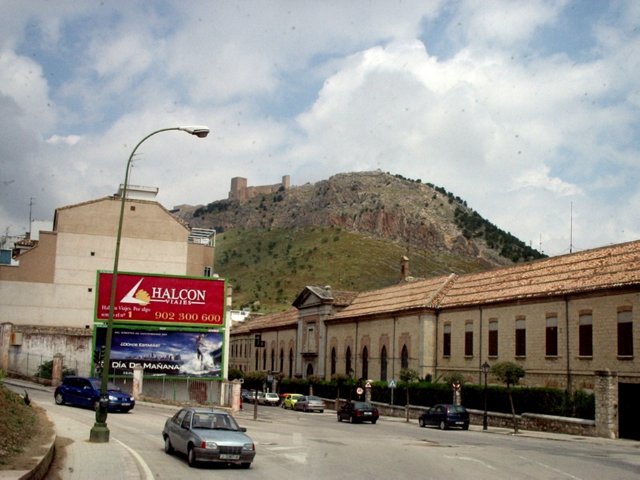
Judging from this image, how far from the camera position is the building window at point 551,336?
4859 centimetres

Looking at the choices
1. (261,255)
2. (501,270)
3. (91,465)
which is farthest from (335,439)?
(261,255)

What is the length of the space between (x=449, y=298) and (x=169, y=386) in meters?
23.8

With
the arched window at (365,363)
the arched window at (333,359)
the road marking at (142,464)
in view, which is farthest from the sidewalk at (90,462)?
the arched window at (333,359)

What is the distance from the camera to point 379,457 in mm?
23016

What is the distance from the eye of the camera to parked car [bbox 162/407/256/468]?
18422 millimetres

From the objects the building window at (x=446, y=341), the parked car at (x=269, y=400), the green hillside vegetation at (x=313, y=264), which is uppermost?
the green hillside vegetation at (x=313, y=264)

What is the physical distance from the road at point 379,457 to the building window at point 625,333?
807cm

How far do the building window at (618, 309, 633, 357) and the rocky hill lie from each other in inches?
3562

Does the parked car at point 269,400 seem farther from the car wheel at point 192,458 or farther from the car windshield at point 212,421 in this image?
the car wheel at point 192,458

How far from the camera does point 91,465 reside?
18.0 m

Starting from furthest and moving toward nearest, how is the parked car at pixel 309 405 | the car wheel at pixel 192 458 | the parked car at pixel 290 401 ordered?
1. the parked car at pixel 290 401
2. the parked car at pixel 309 405
3. the car wheel at pixel 192 458

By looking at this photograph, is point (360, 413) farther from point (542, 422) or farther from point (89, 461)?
point (89, 461)

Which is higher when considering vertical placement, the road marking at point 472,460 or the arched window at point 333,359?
the arched window at point 333,359

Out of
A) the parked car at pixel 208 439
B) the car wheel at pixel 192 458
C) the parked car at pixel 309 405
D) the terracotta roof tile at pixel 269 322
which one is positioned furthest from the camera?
the terracotta roof tile at pixel 269 322
